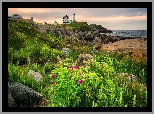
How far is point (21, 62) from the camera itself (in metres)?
9.82

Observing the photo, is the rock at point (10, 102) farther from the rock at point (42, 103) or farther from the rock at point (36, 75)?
the rock at point (36, 75)

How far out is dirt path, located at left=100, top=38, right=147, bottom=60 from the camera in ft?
31.6

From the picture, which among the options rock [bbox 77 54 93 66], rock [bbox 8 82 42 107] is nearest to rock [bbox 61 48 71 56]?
rock [bbox 77 54 93 66]

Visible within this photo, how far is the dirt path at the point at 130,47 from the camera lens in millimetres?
9638

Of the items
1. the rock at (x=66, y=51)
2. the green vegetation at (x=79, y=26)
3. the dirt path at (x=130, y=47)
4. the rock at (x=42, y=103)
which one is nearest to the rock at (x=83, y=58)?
the rock at (x=66, y=51)

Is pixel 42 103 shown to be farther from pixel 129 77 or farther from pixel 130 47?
pixel 130 47

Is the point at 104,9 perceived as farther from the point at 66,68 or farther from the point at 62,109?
the point at 62,109

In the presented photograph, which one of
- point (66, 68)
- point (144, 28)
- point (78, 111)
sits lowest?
point (78, 111)

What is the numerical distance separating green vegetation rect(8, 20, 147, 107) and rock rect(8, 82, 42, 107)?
14 cm

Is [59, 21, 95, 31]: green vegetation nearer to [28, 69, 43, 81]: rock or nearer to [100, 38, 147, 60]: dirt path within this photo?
[100, 38, 147, 60]: dirt path

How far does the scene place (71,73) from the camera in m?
9.38

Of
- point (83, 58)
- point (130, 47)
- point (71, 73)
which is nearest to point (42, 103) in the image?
point (71, 73)
